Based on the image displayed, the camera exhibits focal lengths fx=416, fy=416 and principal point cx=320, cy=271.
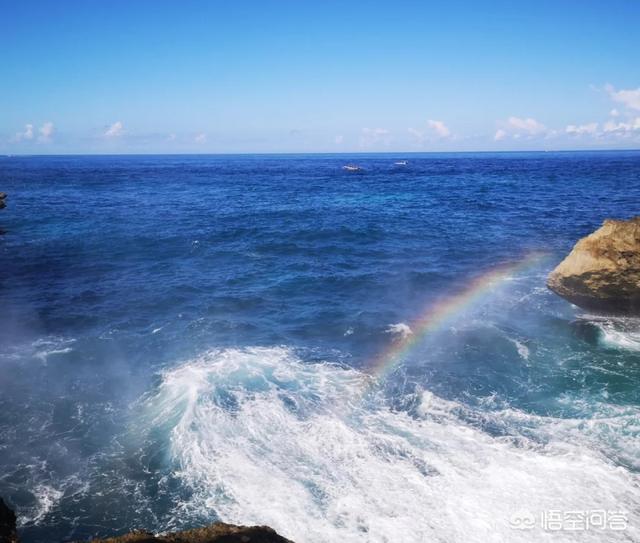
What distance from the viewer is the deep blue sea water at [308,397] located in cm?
1180

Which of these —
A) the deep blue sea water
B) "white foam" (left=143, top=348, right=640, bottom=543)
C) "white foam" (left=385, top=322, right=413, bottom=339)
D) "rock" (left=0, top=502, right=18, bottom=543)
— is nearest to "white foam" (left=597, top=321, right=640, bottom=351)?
the deep blue sea water

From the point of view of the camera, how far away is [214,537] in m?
7.10

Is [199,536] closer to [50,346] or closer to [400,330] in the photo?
[400,330]

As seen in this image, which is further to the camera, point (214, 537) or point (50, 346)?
point (50, 346)

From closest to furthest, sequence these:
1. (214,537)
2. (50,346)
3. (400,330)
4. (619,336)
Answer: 1. (214,537)
2. (619,336)
3. (50,346)
4. (400,330)

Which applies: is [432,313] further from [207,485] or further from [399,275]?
[207,485]

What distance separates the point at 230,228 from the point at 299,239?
33.2ft

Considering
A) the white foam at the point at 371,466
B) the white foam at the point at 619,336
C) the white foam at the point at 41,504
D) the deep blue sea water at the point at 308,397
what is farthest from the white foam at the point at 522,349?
the white foam at the point at 41,504

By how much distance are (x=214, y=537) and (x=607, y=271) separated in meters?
22.0

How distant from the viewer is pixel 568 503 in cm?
1154

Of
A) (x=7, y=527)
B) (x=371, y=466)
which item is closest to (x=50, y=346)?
(x=7, y=527)

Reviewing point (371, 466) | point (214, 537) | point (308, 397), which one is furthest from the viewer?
point (308, 397)

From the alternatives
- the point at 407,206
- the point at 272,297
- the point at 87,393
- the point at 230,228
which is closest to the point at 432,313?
the point at 272,297

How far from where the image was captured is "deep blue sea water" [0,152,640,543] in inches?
464
